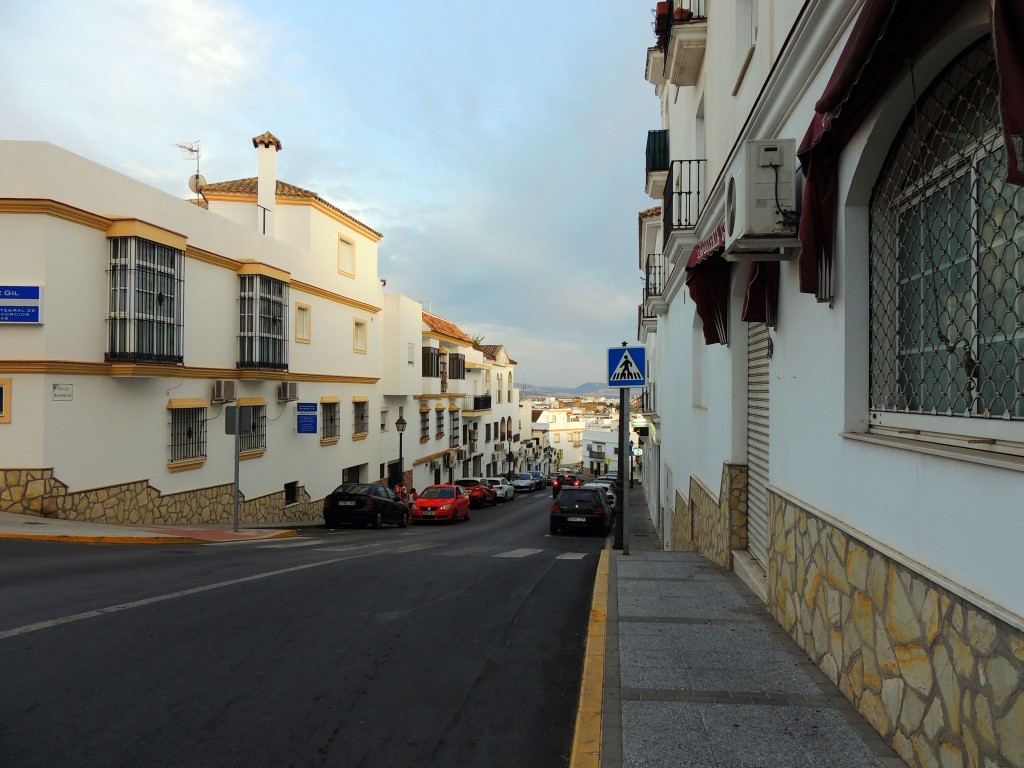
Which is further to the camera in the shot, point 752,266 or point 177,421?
point 177,421

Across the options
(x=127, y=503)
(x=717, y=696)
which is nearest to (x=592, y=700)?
(x=717, y=696)

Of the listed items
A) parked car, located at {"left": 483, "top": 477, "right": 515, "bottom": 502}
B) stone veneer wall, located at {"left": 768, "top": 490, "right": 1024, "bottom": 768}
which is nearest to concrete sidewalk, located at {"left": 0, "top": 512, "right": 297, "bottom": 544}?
stone veneer wall, located at {"left": 768, "top": 490, "right": 1024, "bottom": 768}

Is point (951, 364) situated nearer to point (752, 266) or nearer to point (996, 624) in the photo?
point (996, 624)

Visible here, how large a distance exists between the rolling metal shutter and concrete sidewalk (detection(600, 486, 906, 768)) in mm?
983

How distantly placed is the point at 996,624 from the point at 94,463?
1633cm

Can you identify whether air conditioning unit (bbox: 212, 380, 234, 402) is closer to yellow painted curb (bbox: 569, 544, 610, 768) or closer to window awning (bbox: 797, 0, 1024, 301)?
yellow painted curb (bbox: 569, 544, 610, 768)

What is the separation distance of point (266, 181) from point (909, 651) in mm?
25162

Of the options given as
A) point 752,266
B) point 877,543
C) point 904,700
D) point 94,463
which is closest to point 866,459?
point 877,543

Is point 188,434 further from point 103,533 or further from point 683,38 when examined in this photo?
point 683,38

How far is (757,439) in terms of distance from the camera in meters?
8.49

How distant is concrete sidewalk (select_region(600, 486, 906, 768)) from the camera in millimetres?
3869

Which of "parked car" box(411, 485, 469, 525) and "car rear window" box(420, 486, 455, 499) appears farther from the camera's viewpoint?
"car rear window" box(420, 486, 455, 499)

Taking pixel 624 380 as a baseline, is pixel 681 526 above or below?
below

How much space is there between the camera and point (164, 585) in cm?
843
